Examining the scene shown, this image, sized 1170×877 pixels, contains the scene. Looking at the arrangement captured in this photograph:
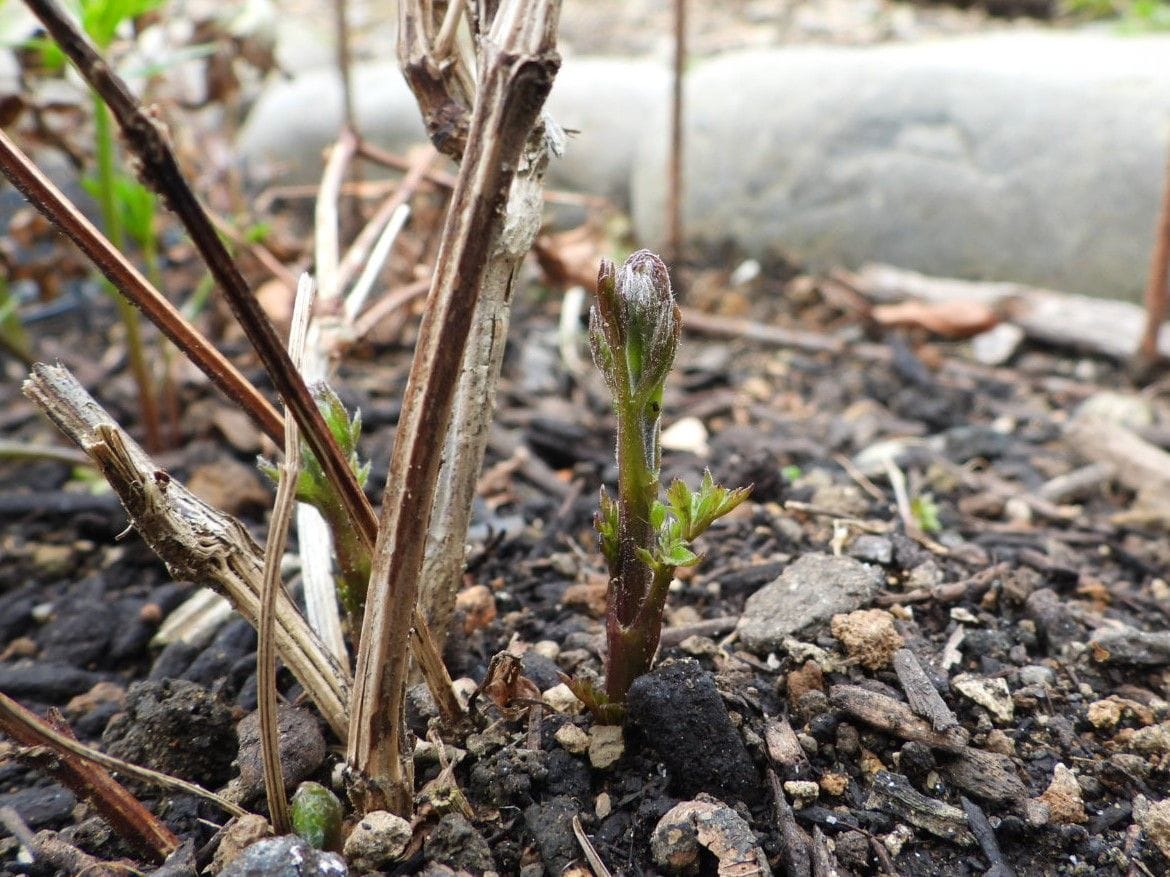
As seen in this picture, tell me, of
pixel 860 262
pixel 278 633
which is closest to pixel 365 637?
pixel 278 633

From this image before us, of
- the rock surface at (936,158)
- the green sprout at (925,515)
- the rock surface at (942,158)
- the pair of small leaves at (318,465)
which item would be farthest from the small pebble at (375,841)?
the rock surface at (942,158)

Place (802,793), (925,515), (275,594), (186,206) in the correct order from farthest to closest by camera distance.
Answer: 1. (925,515)
2. (802,793)
3. (275,594)
4. (186,206)

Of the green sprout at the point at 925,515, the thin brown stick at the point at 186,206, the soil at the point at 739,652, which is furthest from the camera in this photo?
the green sprout at the point at 925,515

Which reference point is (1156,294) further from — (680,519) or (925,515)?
(680,519)

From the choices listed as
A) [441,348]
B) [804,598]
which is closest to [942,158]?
[804,598]

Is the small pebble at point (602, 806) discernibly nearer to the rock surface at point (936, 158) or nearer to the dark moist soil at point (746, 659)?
the dark moist soil at point (746, 659)

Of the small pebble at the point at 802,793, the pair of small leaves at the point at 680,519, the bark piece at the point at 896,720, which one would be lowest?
the small pebble at the point at 802,793
